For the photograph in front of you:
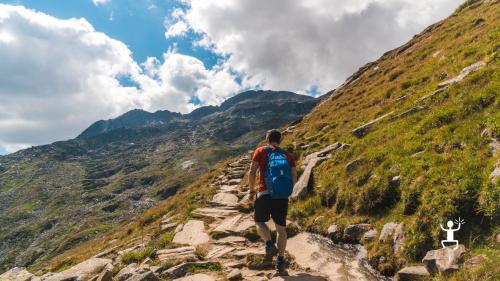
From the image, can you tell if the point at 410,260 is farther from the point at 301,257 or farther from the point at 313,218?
the point at 313,218

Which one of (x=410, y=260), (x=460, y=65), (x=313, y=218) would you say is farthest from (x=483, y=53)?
(x=410, y=260)

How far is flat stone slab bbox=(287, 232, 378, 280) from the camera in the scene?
A: 1040 centimetres

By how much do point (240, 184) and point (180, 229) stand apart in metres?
9.99

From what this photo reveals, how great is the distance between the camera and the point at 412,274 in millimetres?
9000

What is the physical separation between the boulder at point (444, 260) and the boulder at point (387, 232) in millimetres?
2024

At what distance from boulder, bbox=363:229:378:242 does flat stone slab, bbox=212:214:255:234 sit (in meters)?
5.15

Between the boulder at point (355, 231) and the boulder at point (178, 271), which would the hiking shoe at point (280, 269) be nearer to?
the boulder at point (178, 271)

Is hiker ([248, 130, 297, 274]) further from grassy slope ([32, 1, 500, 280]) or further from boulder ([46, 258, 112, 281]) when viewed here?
boulder ([46, 258, 112, 281])

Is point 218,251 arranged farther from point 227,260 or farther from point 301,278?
point 301,278

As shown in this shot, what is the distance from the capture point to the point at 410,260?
32.2 ft

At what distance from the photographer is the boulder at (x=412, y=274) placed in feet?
28.8

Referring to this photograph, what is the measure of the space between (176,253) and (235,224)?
3.79m

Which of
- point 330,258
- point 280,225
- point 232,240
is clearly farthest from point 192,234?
point 330,258

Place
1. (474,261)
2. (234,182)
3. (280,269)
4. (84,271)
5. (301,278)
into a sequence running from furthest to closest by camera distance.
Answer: (234,182) < (84,271) < (280,269) < (301,278) < (474,261)
